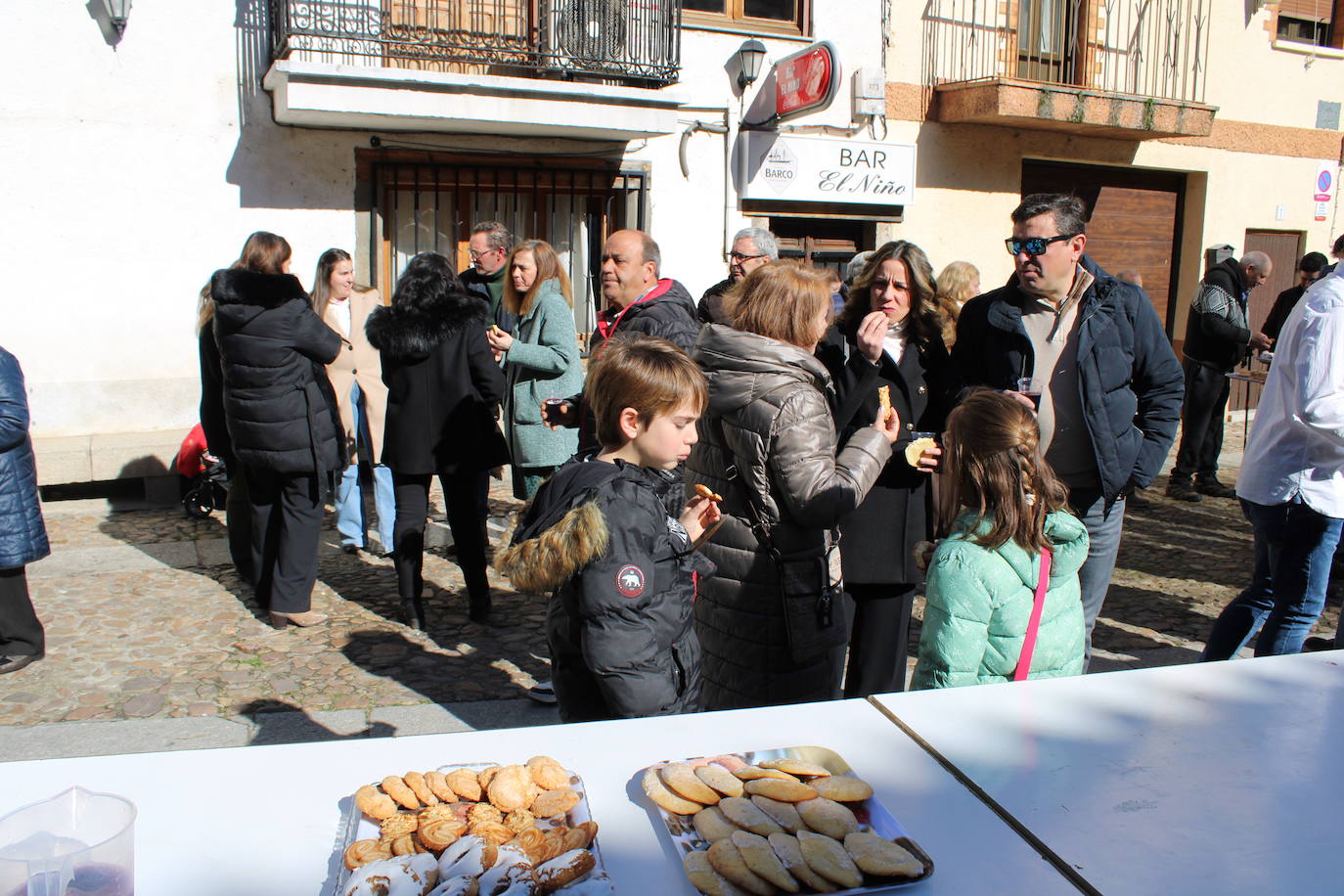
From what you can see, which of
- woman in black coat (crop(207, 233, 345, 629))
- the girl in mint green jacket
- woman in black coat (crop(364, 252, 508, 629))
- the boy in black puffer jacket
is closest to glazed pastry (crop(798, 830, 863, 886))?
the boy in black puffer jacket

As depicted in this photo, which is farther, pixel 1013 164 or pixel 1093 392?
pixel 1013 164

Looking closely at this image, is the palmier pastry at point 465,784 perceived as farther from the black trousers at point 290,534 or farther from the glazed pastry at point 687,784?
the black trousers at point 290,534

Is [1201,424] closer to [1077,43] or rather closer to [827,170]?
[827,170]

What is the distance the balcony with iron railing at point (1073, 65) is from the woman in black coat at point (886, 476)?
7.71m

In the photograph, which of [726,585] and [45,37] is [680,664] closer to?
[726,585]

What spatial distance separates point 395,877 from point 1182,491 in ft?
27.1

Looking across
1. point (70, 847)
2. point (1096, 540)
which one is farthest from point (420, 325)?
point (70, 847)

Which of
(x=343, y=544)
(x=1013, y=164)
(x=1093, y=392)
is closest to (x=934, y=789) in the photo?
(x=1093, y=392)

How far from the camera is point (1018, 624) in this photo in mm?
2547

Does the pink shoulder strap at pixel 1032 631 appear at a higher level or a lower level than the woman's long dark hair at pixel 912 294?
lower

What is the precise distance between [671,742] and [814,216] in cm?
941

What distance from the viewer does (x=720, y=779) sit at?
5.34 feet

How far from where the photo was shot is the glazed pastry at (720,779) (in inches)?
63.2

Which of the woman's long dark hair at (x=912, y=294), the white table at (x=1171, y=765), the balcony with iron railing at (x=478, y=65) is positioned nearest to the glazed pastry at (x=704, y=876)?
the white table at (x=1171, y=765)
